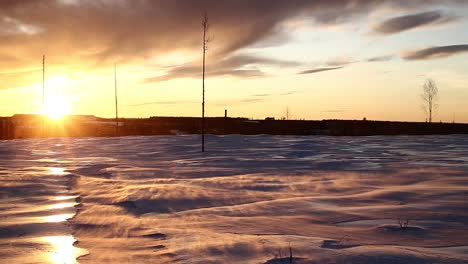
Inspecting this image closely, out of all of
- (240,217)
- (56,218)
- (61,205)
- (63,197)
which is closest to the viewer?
(240,217)

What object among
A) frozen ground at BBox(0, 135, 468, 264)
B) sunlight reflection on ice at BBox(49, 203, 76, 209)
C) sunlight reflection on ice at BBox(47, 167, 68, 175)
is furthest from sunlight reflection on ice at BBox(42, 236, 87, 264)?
sunlight reflection on ice at BBox(47, 167, 68, 175)

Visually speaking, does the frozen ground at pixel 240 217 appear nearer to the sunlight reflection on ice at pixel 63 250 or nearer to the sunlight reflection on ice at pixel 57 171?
the sunlight reflection on ice at pixel 63 250

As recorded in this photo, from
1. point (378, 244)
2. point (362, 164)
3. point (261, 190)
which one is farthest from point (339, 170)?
point (378, 244)

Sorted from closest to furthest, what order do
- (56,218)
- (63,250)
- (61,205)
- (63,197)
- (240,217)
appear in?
(63,250)
(240,217)
(56,218)
(61,205)
(63,197)

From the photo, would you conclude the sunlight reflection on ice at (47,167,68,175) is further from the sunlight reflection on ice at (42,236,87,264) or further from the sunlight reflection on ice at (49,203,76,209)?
the sunlight reflection on ice at (42,236,87,264)

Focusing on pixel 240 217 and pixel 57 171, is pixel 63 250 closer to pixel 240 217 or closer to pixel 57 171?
pixel 240 217

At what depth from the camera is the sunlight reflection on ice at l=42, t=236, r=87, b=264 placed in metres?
4.48

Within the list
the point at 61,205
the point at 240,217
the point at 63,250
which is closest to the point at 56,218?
the point at 61,205

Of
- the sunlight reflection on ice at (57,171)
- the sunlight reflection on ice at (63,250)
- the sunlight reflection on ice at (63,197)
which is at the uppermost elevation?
the sunlight reflection on ice at (57,171)

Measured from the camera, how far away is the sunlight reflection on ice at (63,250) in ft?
14.7

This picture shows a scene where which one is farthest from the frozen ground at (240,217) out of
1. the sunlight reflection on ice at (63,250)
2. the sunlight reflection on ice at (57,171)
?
the sunlight reflection on ice at (57,171)

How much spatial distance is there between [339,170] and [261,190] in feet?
12.8

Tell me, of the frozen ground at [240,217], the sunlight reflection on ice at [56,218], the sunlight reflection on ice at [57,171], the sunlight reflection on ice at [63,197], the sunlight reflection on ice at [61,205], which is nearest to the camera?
the frozen ground at [240,217]

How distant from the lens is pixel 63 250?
15.8 feet
